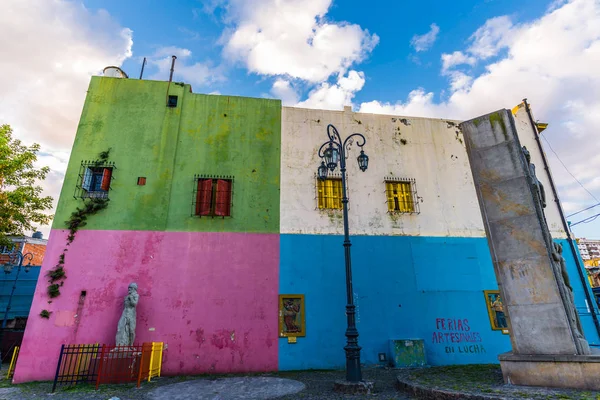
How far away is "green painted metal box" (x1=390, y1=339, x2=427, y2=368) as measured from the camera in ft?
34.8

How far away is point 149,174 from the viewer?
40.1ft

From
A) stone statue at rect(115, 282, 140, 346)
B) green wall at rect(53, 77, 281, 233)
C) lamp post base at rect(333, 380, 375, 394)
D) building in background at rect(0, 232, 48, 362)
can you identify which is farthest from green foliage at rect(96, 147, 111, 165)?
lamp post base at rect(333, 380, 375, 394)

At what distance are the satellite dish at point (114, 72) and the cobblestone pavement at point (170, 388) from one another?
1181cm

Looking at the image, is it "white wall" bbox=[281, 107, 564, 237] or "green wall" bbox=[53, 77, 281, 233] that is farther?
"white wall" bbox=[281, 107, 564, 237]

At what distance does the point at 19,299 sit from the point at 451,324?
2033 cm

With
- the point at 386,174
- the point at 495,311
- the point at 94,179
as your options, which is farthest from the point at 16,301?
the point at 495,311

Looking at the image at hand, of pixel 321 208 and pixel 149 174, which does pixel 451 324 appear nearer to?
pixel 321 208

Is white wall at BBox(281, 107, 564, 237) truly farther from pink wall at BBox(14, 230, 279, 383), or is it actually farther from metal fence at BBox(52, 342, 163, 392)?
metal fence at BBox(52, 342, 163, 392)

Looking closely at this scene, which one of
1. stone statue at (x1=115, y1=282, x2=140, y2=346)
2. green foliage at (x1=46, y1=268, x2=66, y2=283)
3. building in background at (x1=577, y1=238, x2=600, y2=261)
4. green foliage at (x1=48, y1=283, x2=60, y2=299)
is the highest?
building in background at (x1=577, y1=238, x2=600, y2=261)

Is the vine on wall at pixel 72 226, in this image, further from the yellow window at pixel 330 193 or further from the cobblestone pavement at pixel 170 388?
the yellow window at pixel 330 193

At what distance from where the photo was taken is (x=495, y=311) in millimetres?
11953

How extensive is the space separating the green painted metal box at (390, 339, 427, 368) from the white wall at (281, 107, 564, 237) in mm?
3983

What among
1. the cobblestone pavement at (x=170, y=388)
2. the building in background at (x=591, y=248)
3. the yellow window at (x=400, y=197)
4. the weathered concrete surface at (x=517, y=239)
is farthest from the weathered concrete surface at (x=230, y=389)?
the building in background at (x=591, y=248)

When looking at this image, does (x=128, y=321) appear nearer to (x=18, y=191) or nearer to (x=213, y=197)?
(x=213, y=197)
